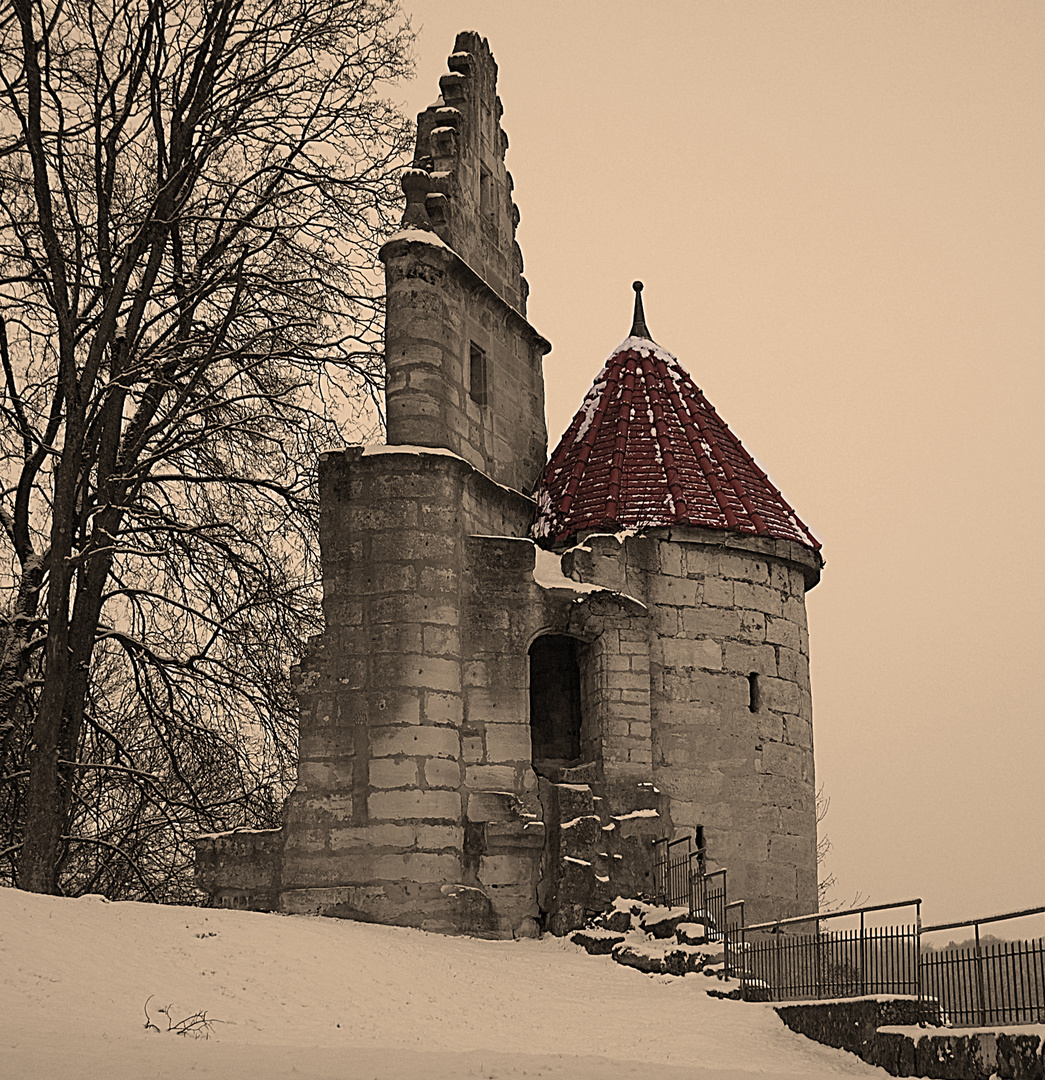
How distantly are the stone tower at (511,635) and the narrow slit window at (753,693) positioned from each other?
0.12 feet

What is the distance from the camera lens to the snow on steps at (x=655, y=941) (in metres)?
16.2

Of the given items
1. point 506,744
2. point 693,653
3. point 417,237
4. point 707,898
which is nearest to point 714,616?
point 693,653

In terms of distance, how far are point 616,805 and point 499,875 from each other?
5.72 ft

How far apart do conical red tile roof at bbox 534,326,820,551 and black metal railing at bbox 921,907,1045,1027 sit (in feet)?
27.9

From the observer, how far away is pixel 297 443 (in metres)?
19.7

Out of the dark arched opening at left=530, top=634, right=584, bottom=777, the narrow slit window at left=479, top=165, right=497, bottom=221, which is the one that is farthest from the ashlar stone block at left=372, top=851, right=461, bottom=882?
the narrow slit window at left=479, top=165, right=497, bottom=221

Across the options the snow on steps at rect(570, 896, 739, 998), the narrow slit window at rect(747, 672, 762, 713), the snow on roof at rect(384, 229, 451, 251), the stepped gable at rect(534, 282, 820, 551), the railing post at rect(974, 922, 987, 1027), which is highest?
the snow on roof at rect(384, 229, 451, 251)

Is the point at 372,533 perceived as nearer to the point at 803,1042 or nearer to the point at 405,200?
the point at 405,200

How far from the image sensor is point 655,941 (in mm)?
16922

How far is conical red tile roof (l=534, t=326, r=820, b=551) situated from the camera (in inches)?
811

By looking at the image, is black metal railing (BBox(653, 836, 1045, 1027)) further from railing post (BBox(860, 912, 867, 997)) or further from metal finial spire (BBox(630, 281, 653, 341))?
metal finial spire (BBox(630, 281, 653, 341))

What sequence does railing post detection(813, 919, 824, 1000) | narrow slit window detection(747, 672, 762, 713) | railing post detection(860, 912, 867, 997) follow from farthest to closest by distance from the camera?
narrow slit window detection(747, 672, 762, 713), railing post detection(813, 919, 824, 1000), railing post detection(860, 912, 867, 997)

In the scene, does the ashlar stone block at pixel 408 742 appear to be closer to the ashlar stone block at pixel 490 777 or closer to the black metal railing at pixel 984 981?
the ashlar stone block at pixel 490 777

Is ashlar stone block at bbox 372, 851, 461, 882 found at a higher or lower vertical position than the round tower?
lower
